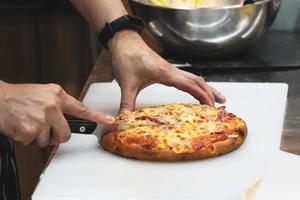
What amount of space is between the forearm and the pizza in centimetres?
26

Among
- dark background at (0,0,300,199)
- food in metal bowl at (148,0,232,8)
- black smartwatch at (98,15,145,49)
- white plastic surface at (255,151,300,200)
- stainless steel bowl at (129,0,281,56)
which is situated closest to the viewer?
white plastic surface at (255,151,300,200)

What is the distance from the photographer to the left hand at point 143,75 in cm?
126

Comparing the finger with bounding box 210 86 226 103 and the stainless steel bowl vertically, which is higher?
the stainless steel bowl

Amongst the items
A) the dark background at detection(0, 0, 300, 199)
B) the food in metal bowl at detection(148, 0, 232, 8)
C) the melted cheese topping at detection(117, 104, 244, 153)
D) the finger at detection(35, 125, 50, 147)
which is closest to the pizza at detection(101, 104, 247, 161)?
the melted cheese topping at detection(117, 104, 244, 153)

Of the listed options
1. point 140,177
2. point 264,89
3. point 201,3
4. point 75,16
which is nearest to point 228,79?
point 264,89

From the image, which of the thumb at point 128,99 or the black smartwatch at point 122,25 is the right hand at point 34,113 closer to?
the thumb at point 128,99

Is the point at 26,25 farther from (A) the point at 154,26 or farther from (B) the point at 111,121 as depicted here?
(B) the point at 111,121

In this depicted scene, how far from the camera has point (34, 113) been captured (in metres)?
1.04

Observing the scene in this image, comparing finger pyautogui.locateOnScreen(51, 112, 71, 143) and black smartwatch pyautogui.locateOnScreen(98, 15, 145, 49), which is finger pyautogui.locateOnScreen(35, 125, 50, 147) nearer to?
finger pyautogui.locateOnScreen(51, 112, 71, 143)

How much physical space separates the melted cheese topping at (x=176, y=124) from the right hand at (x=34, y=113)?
0.35 ft

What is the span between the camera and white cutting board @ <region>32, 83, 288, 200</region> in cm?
99

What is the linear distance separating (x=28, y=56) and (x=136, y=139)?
1043 mm

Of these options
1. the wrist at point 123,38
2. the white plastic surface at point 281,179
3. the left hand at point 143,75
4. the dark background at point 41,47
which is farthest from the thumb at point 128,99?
the dark background at point 41,47

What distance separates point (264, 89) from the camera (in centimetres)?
136
